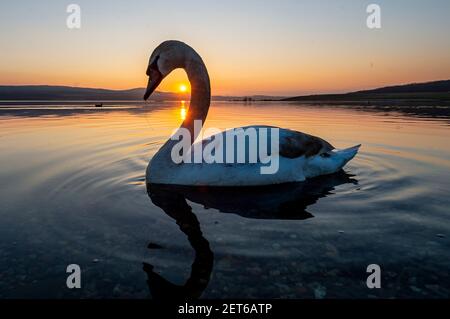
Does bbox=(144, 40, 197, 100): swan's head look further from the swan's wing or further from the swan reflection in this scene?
the swan's wing

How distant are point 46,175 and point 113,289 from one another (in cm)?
498

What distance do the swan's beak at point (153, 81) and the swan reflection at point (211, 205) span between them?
6.27 ft

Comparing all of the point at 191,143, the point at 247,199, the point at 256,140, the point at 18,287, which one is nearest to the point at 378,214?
the point at 247,199

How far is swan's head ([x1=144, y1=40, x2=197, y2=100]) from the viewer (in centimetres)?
638

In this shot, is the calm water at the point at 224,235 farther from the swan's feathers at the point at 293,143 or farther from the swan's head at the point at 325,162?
the swan's feathers at the point at 293,143

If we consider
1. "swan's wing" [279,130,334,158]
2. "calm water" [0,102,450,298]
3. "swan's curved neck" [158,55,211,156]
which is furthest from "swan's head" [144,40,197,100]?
"swan's wing" [279,130,334,158]

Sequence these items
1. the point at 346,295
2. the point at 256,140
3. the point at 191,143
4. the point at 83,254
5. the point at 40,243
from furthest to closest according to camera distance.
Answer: the point at 191,143 → the point at 256,140 → the point at 40,243 → the point at 83,254 → the point at 346,295

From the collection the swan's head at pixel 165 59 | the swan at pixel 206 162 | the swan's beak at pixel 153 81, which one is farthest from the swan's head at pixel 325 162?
the swan's beak at pixel 153 81

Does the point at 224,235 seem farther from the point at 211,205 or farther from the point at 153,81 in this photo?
the point at 153,81

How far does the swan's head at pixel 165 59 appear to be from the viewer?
6.38 m

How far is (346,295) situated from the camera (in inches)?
111

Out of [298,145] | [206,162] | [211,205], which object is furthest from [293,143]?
[211,205]

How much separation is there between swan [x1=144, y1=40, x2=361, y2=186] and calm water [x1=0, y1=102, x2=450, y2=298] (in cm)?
25

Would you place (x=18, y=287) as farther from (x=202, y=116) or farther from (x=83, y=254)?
(x=202, y=116)
